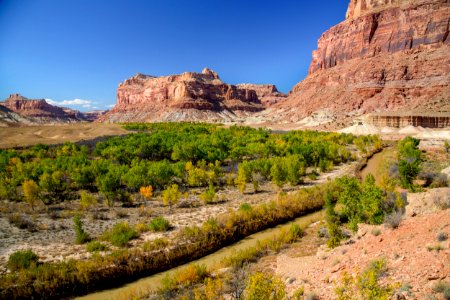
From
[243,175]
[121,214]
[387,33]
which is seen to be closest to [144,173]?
[121,214]

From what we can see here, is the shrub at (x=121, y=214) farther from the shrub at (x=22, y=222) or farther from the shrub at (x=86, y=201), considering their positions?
the shrub at (x=22, y=222)

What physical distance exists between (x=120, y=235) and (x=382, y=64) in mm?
108626

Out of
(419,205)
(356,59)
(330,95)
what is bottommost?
(419,205)

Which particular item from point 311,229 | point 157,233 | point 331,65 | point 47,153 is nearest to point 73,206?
point 157,233

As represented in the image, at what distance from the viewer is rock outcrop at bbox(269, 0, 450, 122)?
271 ft

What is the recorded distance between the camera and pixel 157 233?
16.8 metres

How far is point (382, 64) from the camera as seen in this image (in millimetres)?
98375

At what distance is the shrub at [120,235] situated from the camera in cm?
1511

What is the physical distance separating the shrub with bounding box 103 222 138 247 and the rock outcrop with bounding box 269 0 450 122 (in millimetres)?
77998

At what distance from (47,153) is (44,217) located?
30085 millimetres

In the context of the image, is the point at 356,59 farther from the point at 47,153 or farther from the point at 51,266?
the point at 51,266

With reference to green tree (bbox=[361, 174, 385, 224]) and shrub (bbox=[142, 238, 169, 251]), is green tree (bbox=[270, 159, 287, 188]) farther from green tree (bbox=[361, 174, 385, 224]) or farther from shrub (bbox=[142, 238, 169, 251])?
shrub (bbox=[142, 238, 169, 251])

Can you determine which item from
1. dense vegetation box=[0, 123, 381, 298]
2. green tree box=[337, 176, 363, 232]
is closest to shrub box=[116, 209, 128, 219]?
dense vegetation box=[0, 123, 381, 298]

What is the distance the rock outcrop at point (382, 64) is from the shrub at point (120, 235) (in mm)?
77998
